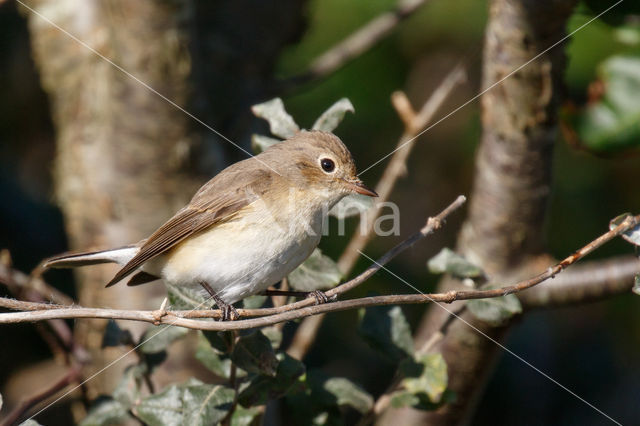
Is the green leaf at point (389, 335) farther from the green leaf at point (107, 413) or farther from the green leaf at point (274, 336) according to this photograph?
the green leaf at point (107, 413)

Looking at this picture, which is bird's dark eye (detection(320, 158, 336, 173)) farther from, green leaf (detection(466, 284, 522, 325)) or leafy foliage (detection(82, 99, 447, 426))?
green leaf (detection(466, 284, 522, 325))

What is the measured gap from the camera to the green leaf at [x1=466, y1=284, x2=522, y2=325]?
2598mm

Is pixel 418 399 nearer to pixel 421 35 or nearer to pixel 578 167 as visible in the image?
pixel 578 167

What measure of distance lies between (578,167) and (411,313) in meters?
1.48

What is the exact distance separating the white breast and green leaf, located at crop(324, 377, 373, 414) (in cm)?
43

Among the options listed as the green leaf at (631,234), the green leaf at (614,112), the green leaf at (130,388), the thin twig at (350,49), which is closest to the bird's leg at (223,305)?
the green leaf at (130,388)

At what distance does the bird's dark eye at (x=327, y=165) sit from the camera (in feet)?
10.6

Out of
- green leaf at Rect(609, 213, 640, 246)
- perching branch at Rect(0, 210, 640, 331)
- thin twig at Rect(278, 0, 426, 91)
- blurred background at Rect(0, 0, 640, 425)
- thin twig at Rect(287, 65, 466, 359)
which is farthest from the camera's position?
thin twig at Rect(278, 0, 426, 91)

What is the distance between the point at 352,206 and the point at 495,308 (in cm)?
70

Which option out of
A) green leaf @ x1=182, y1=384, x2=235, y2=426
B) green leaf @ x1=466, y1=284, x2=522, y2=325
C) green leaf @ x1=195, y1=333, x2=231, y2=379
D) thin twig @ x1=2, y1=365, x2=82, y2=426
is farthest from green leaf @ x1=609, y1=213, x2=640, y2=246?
thin twig @ x1=2, y1=365, x2=82, y2=426

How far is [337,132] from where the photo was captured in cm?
503

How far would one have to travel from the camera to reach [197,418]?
2311 mm

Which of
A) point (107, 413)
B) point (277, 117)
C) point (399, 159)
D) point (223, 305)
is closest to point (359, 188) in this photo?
point (399, 159)

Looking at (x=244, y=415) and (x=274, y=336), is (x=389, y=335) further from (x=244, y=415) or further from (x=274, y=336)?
(x=244, y=415)
